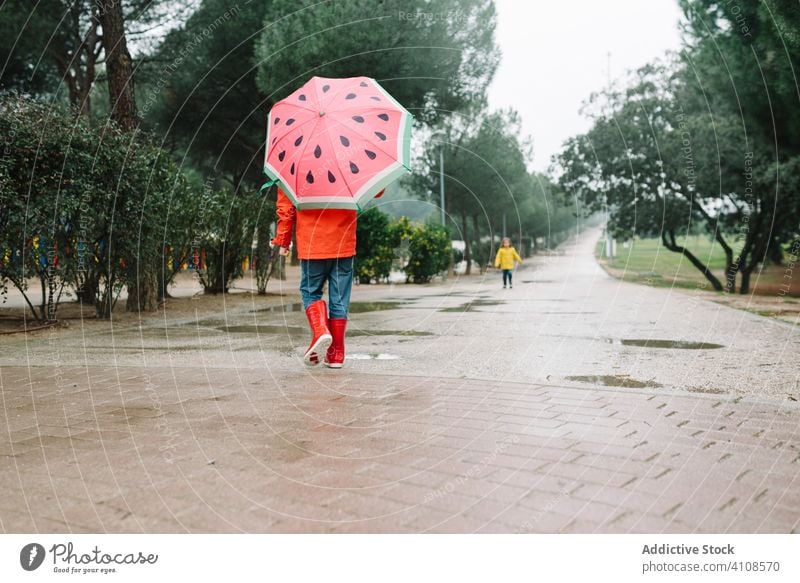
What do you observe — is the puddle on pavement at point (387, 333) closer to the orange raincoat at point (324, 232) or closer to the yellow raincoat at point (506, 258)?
the orange raincoat at point (324, 232)

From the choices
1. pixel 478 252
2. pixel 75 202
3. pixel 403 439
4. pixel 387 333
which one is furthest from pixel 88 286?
pixel 478 252

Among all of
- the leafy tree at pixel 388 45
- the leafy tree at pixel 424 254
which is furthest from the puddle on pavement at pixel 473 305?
the leafy tree at pixel 424 254

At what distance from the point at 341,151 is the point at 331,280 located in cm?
110

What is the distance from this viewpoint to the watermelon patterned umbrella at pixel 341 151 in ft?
19.0

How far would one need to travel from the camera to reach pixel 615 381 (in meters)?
5.78

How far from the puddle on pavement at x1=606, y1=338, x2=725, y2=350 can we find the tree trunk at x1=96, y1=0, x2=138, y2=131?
29.2 feet

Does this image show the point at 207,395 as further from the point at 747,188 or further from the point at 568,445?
the point at 747,188

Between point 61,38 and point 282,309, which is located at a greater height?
point 61,38

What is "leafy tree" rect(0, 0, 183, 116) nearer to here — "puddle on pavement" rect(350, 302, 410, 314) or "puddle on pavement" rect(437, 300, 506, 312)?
"puddle on pavement" rect(350, 302, 410, 314)

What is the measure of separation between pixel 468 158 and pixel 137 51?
61.4ft

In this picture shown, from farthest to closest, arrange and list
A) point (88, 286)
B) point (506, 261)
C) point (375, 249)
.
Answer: point (375, 249), point (506, 261), point (88, 286)

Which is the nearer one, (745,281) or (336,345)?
(336,345)

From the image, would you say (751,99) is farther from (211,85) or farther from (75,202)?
(75,202)
